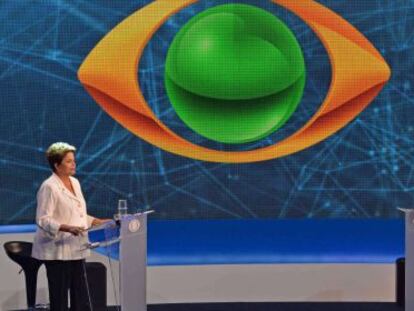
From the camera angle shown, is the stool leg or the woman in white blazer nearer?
the woman in white blazer

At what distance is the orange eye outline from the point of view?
6.22 meters

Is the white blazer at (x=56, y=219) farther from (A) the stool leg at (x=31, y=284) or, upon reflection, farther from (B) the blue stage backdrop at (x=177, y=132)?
(B) the blue stage backdrop at (x=177, y=132)

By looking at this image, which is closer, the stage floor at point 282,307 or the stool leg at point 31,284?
the stool leg at point 31,284

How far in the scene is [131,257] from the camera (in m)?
3.88

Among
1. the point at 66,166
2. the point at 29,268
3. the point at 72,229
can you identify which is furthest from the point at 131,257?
the point at 29,268

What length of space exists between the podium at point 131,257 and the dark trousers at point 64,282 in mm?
422

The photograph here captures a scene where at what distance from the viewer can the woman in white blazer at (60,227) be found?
3.96m

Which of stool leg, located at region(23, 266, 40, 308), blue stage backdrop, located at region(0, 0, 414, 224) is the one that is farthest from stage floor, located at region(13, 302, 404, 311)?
stool leg, located at region(23, 266, 40, 308)

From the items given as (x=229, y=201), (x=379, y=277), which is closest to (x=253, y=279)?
(x=229, y=201)

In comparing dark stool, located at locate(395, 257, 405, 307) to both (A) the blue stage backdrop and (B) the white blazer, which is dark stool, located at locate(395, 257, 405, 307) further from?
(B) the white blazer

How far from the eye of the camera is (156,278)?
615 centimetres

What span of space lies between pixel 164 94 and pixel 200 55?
1.62 feet

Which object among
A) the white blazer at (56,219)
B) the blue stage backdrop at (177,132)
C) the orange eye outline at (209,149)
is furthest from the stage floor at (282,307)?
the white blazer at (56,219)

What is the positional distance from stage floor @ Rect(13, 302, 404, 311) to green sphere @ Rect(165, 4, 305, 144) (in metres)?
1.52
